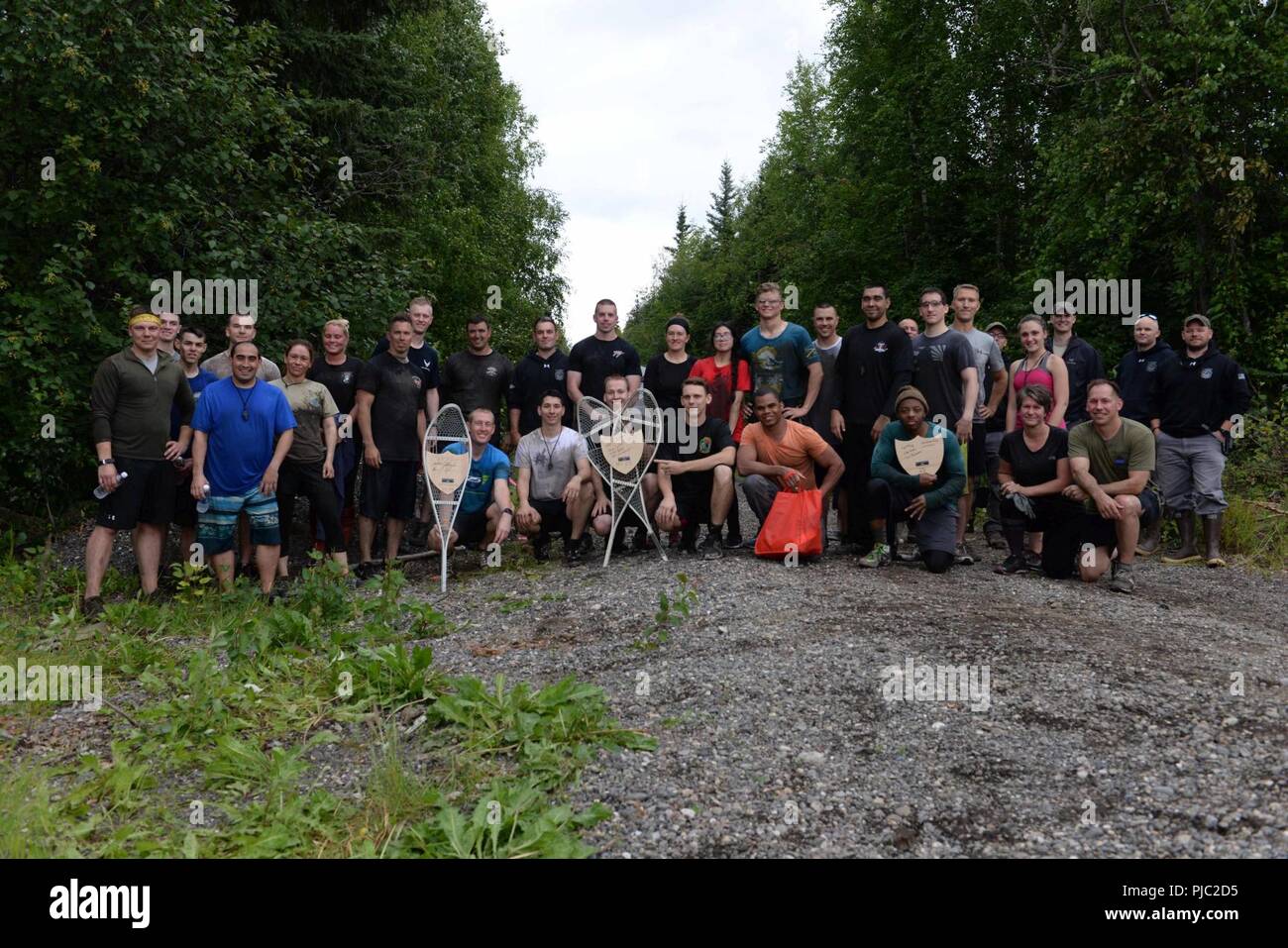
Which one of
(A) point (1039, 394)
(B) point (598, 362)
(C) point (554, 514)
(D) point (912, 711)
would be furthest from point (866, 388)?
(D) point (912, 711)

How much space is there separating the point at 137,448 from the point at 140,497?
14.3 inches

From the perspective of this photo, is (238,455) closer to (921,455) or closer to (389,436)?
(389,436)

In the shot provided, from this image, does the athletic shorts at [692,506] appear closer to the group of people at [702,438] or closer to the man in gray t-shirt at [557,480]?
the group of people at [702,438]

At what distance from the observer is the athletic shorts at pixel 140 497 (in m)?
6.77

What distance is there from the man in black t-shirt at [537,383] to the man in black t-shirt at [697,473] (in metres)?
1.21

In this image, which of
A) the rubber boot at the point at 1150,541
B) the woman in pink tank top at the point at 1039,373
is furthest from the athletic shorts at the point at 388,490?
the rubber boot at the point at 1150,541

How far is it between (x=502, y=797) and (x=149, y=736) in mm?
2071

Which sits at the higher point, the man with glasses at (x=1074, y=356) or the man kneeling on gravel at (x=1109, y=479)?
the man with glasses at (x=1074, y=356)

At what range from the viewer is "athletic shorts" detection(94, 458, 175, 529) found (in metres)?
6.77

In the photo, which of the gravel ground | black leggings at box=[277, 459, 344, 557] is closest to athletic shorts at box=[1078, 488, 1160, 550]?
the gravel ground

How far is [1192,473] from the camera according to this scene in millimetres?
8617

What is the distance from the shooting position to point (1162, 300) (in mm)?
14602

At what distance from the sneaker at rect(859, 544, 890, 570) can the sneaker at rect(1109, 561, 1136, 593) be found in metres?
1.71
